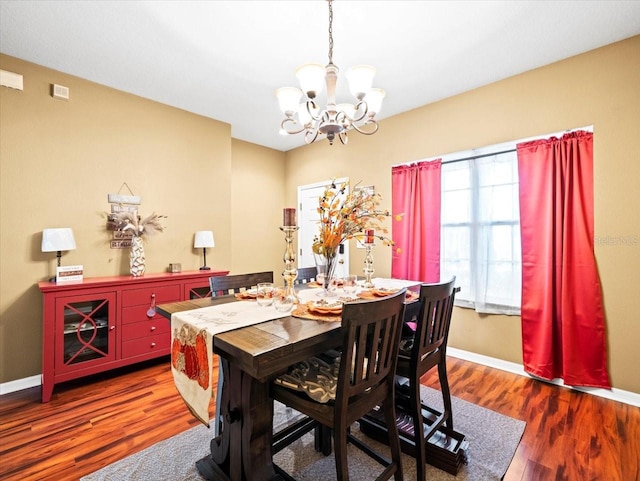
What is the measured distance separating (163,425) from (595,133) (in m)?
3.94

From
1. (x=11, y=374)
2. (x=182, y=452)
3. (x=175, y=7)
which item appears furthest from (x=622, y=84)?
(x=11, y=374)

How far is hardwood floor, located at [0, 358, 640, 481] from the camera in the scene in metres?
1.66

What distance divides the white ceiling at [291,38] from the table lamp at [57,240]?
1.48 m

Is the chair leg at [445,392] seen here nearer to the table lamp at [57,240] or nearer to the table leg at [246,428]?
the table leg at [246,428]

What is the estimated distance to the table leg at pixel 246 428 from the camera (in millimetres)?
1359

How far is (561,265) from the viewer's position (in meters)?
2.52

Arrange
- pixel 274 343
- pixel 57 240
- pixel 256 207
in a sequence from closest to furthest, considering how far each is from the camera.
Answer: pixel 274 343, pixel 57 240, pixel 256 207

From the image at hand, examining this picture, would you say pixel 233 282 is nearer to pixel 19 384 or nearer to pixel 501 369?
pixel 19 384

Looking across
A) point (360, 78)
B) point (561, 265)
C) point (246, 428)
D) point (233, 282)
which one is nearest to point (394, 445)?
point (246, 428)

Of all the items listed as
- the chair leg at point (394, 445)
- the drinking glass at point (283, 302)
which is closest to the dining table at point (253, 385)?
the drinking glass at point (283, 302)

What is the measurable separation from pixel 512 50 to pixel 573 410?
283cm

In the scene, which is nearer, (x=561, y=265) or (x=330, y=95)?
(x=330, y=95)

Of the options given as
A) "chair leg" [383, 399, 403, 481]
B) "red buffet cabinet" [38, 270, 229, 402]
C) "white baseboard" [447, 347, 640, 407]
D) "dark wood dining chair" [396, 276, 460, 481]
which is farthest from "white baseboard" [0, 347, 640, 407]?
"chair leg" [383, 399, 403, 481]

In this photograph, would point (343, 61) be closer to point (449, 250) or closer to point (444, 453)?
point (449, 250)
